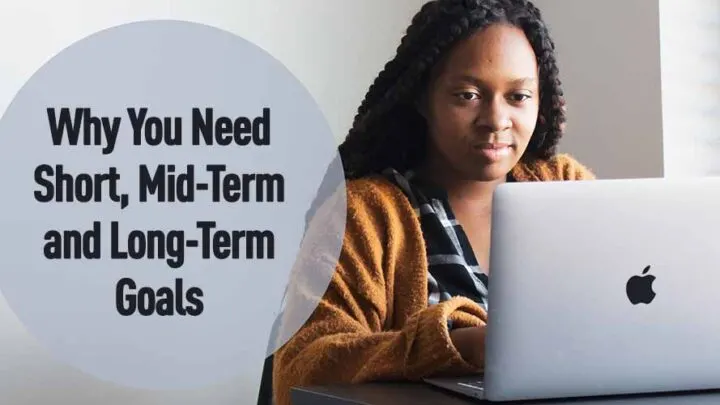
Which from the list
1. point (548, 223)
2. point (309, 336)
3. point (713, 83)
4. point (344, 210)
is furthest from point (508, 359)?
point (713, 83)

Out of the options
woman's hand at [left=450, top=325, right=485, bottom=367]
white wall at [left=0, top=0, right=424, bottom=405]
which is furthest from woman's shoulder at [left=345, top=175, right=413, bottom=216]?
white wall at [left=0, top=0, right=424, bottom=405]

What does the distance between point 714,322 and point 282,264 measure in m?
0.98

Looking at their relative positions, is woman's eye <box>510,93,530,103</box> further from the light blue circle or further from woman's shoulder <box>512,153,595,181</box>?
the light blue circle

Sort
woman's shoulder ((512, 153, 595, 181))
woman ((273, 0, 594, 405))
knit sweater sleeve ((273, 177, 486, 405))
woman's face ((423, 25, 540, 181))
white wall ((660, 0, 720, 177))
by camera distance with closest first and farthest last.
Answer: knit sweater sleeve ((273, 177, 486, 405)), woman ((273, 0, 594, 405)), woman's face ((423, 25, 540, 181)), woman's shoulder ((512, 153, 595, 181)), white wall ((660, 0, 720, 177))

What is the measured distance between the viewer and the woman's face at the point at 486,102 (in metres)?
1.31

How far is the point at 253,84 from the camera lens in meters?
1.76

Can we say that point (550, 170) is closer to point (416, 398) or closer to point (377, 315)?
point (377, 315)

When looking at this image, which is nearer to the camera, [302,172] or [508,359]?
[508,359]

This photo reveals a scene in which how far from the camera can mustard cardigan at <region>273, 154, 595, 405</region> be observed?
0.95 m

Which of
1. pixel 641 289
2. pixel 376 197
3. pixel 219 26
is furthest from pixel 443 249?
pixel 219 26

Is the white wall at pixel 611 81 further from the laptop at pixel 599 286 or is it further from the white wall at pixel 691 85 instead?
the laptop at pixel 599 286

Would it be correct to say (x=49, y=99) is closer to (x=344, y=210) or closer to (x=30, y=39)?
(x=30, y=39)

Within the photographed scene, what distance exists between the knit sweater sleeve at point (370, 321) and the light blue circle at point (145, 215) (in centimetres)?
13

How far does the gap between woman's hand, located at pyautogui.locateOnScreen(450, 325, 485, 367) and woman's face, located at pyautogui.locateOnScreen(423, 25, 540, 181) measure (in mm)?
412
